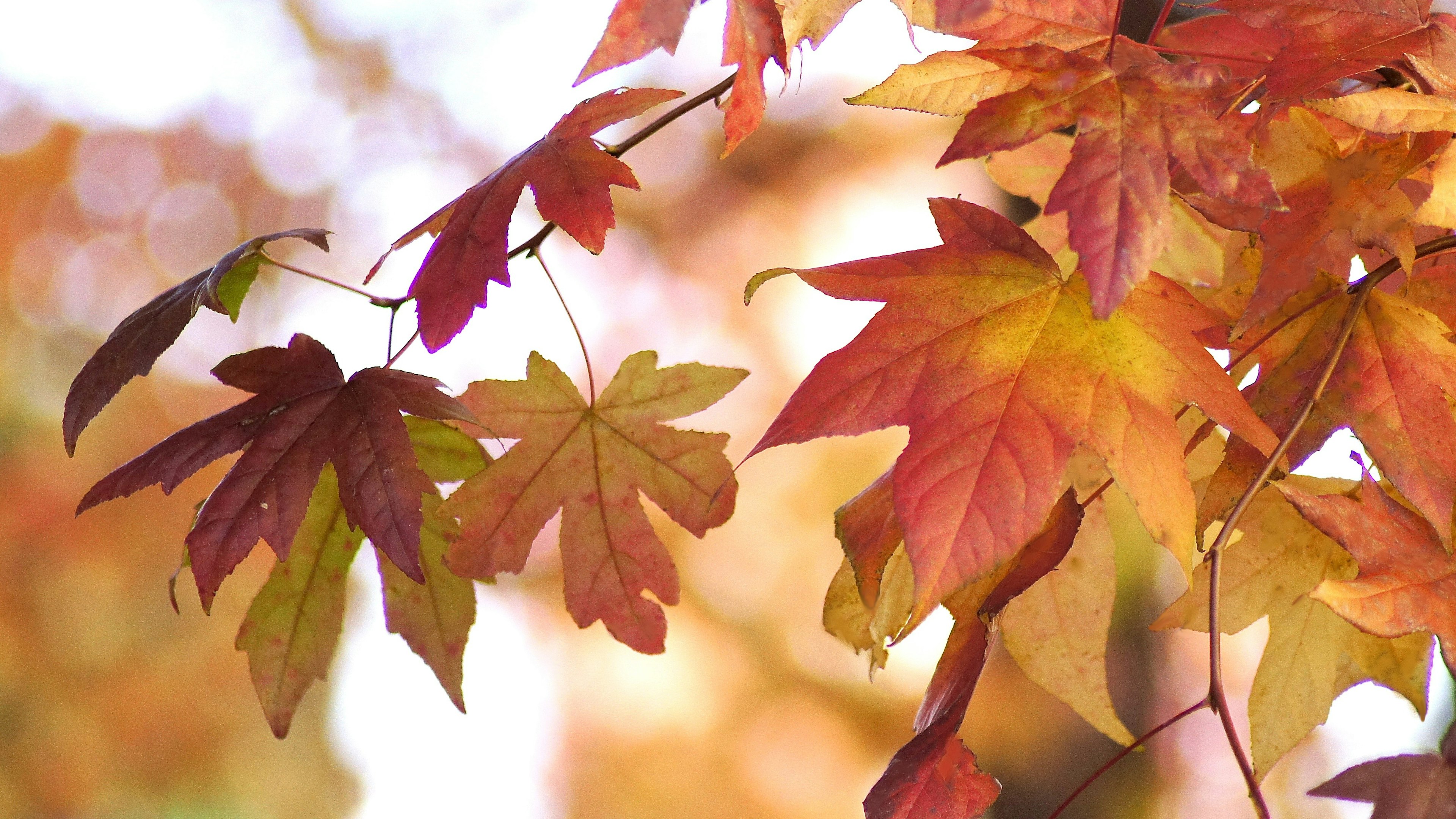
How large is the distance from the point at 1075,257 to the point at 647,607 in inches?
18.1

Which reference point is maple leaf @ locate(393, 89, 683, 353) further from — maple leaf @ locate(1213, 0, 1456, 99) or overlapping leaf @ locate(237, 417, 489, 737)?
maple leaf @ locate(1213, 0, 1456, 99)

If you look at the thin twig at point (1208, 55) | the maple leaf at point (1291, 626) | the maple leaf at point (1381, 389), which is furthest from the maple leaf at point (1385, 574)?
the thin twig at point (1208, 55)

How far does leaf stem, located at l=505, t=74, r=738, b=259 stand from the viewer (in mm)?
595

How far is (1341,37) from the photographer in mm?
493

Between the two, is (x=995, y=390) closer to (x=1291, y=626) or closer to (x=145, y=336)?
(x=1291, y=626)

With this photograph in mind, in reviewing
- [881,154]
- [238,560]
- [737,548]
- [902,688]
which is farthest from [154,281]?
[238,560]

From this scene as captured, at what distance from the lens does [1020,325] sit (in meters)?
0.51

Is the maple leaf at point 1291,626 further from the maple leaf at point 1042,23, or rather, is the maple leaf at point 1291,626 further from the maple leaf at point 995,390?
the maple leaf at point 1042,23

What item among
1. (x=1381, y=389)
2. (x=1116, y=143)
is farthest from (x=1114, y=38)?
(x=1381, y=389)

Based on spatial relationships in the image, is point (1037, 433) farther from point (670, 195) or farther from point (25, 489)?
point (25, 489)

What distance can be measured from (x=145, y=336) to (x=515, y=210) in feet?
0.77

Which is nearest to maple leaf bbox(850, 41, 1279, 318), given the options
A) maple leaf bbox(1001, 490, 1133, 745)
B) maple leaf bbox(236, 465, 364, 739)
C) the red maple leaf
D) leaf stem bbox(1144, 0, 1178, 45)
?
the red maple leaf

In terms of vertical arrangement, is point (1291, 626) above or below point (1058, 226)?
below

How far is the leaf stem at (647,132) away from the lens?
0.60 metres
